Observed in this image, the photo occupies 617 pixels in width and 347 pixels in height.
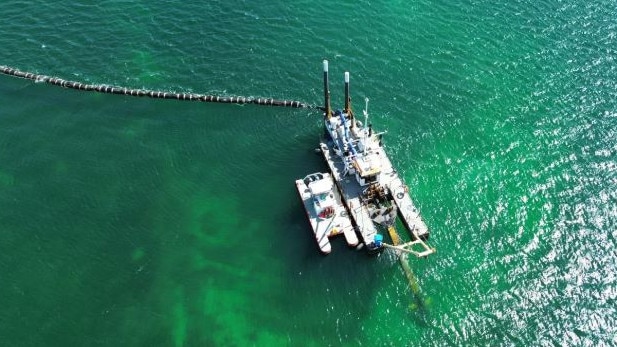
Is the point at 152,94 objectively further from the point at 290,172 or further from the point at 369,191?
the point at 369,191

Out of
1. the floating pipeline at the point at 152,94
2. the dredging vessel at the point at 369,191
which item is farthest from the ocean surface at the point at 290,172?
the dredging vessel at the point at 369,191

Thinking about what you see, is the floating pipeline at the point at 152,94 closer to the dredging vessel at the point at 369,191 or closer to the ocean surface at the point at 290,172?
the ocean surface at the point at 290,172

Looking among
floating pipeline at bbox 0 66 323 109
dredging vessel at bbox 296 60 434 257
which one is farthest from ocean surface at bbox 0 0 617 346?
dredging vessel at bbox 296 60 434 257

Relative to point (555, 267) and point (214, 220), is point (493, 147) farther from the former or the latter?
point (214, 220)

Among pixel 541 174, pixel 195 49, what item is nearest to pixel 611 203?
pixel 541 174

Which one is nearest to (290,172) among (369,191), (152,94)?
(369,191)

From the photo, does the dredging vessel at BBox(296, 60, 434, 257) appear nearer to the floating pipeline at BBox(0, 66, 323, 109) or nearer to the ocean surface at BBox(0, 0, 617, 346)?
the ocean surface at BBox(0, 0, 617, 346)
